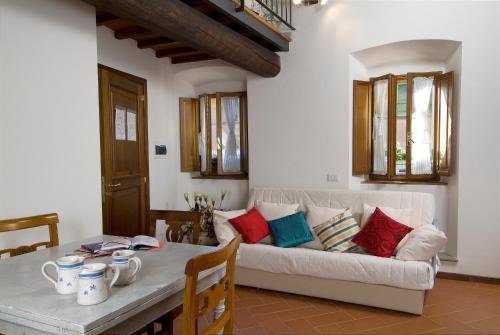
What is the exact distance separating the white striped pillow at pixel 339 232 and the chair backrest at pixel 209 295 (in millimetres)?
1919

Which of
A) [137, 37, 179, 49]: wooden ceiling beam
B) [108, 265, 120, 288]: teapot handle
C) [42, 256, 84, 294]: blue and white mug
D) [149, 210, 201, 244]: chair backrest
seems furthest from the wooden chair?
[137, 37, 179, 49]: wooden ceiling beam

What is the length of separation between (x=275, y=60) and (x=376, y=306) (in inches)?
104

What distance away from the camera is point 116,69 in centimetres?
381

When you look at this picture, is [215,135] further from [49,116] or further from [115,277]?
[115,277]

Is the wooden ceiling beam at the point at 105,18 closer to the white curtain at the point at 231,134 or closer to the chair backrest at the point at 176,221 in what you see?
the white curtain at the point at 231,134

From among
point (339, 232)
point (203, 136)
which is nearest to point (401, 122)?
point (339, 232)

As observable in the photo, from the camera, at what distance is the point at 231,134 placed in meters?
4.80

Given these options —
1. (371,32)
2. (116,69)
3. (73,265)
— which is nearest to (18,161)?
(73,265)

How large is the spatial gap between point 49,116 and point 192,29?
3.90 feet

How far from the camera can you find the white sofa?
275cm

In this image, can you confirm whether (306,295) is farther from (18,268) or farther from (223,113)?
(223,113)

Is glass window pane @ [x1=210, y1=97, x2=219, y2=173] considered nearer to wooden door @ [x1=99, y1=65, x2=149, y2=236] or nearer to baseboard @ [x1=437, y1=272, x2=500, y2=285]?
wooden door @ [x1=99, y1=65, x2=149, y2=236]

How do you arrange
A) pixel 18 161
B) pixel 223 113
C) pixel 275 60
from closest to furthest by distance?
pixel 18 161 < pixel 275 60 < pixel 223 113

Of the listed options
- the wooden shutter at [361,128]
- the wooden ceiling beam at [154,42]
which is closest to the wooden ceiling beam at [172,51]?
the wooden ceiling beam at [154,42]
